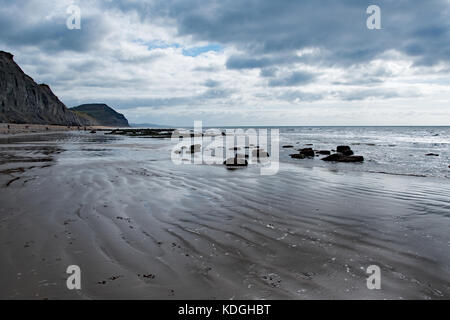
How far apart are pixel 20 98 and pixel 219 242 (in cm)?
9929

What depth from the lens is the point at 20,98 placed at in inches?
3125

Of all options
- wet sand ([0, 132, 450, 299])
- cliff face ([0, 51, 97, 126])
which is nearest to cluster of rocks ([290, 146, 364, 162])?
wet sand ([0, 132, 450, 299])

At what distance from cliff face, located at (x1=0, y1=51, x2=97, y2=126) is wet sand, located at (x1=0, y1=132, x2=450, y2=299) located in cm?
8297

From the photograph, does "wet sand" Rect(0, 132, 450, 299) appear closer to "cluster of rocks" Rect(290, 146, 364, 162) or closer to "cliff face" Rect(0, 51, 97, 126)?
"cluster of rocks" Rect(290, 146, 364, 162)

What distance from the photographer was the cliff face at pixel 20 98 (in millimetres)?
72938

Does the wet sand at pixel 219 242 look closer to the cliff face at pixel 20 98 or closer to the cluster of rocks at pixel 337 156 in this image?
the cluster of rocks at pixel 337 156

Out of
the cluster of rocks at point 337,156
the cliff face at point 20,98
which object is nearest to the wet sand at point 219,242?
the cluster of rocks at point 337,156

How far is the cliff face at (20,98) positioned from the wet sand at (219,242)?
82972mm

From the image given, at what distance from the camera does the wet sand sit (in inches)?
133

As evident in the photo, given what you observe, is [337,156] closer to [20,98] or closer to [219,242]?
[219,242]

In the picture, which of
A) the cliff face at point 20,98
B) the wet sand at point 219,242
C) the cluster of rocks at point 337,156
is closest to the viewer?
the wet sand at point 219,242

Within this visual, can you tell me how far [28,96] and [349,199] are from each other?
103m

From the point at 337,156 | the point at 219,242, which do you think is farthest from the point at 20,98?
the point at 219,242
